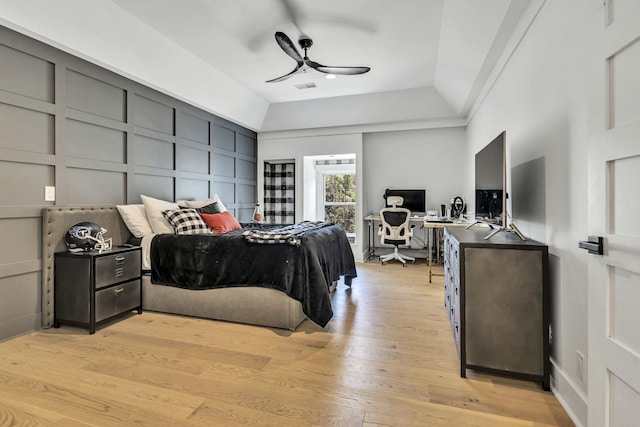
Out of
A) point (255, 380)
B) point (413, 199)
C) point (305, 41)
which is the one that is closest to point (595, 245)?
point (255, 380)

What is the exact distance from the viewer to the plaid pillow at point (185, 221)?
336 cm

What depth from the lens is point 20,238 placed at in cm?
257

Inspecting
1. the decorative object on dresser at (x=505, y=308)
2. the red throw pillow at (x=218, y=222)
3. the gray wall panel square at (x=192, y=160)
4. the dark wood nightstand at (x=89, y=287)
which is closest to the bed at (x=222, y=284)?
the dark wood nightstand at (x=89, y=287)

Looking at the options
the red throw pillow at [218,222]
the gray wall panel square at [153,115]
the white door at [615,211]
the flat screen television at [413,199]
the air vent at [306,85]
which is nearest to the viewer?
the white door at [615,211]

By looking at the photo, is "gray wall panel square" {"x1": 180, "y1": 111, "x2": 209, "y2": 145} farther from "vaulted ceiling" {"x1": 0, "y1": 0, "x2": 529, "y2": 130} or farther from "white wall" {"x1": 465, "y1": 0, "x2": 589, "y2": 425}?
"white wall" {"x1": 465, "y1": 0, "x2": 589, "y2": 425}

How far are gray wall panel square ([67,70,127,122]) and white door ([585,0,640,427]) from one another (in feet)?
12.4

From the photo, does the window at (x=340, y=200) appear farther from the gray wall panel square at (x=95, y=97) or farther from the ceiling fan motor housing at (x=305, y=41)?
the gray wall panel square at (x=95, y=97)

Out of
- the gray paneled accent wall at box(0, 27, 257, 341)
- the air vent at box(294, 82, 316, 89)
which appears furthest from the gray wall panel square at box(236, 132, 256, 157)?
the air vent at box(294, 82, 316, 89)

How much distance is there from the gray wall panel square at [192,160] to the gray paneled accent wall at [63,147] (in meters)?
0.02

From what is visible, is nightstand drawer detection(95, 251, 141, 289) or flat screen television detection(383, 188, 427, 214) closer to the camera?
nightstand drawer detection(95, 251, 141, 289)

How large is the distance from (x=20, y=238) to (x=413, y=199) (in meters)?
5.36

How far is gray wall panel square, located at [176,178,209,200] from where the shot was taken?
4.38m

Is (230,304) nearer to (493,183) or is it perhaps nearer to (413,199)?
(493,183)

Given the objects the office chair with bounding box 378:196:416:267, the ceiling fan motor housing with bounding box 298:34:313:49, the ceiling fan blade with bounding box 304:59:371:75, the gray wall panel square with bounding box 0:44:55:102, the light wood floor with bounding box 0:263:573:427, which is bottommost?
the light wood floor with bounding box 0:263:573:427
